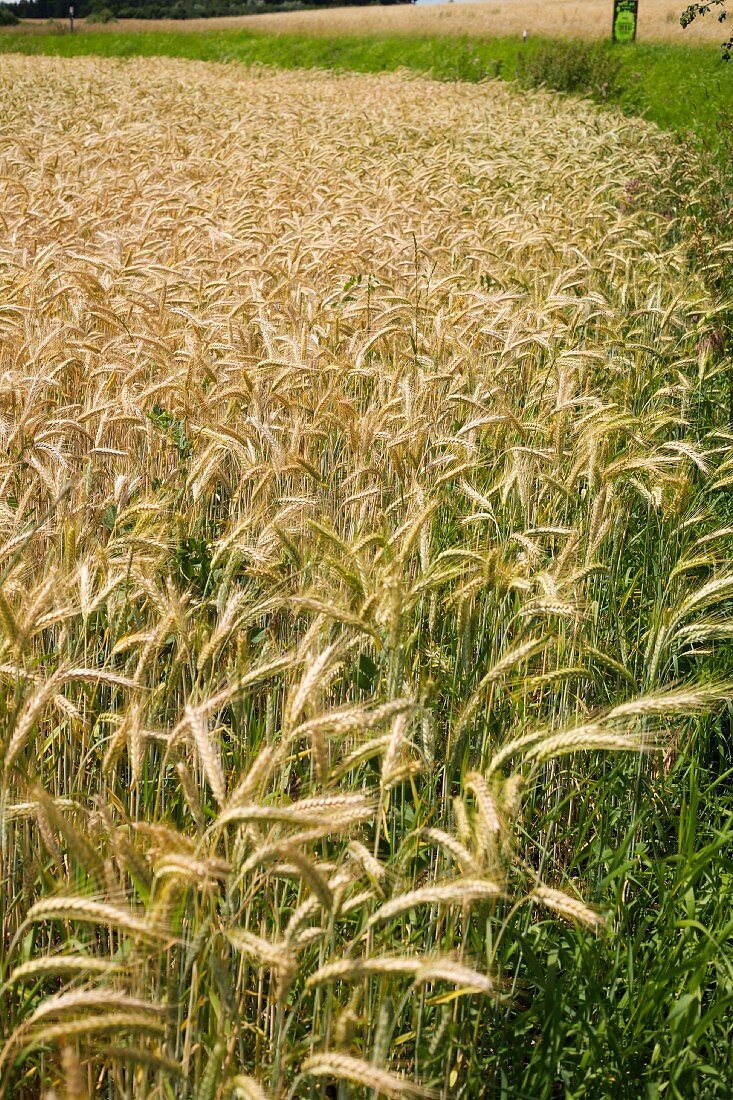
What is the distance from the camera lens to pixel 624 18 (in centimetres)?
2367

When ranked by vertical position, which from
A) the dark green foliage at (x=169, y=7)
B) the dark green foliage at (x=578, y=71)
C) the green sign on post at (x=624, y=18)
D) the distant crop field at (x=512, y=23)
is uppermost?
the dark green foliage at (x=169, y=7)

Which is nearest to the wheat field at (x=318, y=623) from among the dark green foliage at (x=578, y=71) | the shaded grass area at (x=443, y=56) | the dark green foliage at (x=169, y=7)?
the shaded grass area at (x=443, y=56)

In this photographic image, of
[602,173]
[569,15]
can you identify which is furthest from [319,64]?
[602,173]

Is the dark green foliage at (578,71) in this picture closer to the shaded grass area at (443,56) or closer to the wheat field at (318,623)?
the shaded grass area at (443,56)

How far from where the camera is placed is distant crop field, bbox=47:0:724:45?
1087 inches

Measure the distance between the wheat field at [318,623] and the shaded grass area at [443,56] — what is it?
8661 mm

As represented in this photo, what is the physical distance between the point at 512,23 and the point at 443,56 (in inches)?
208

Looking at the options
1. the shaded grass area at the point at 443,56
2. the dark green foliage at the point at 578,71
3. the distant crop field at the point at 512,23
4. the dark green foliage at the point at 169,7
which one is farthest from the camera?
the dark green foliage at the point at 169,7

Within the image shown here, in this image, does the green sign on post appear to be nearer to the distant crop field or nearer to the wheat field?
the distant crop field

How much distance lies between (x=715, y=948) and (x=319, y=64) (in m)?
35.8

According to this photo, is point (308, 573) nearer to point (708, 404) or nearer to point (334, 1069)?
point (334, 1069)

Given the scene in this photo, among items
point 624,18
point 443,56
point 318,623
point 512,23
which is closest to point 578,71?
point 624,18

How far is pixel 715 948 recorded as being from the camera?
1.75m

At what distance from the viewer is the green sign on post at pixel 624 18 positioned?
23359 mm
